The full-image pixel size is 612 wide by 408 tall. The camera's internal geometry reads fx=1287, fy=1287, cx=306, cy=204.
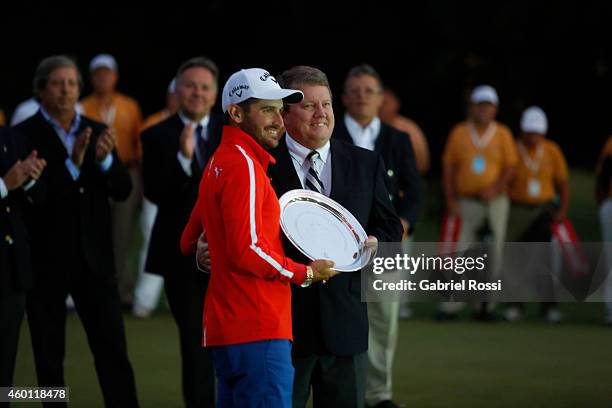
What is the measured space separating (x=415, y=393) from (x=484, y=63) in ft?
38.2

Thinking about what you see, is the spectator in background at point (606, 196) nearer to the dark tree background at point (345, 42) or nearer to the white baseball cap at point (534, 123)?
the white baseball cap at point (534, 123)

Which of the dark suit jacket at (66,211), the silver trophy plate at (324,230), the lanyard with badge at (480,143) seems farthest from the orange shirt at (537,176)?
the silver trophy plate at (324,230)

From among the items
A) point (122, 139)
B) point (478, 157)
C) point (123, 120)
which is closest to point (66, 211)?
point (122, 139)

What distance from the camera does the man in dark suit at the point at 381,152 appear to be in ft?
29.4

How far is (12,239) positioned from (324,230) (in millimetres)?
2542

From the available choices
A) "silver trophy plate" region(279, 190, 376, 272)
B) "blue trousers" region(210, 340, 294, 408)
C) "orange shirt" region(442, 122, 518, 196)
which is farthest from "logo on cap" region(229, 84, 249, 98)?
"orange shirt" region(442, 122, 518, 196)

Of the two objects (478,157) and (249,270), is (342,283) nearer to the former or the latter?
(249,270)

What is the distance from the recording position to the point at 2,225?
7539 millimetres

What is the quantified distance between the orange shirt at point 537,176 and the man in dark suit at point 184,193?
6034 mm

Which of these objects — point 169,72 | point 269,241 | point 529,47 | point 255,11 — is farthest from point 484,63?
point 269,241

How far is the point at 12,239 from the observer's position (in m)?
7.56

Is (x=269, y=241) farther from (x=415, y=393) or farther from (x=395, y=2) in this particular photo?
(x=395, y=2)

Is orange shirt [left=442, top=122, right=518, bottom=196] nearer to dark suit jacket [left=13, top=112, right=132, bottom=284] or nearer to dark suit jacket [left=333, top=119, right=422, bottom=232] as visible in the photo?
dark suit jacket [left=333, top=119, right=422, bottom=232]

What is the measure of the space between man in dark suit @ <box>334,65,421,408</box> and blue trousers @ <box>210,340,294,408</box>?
134 inches
